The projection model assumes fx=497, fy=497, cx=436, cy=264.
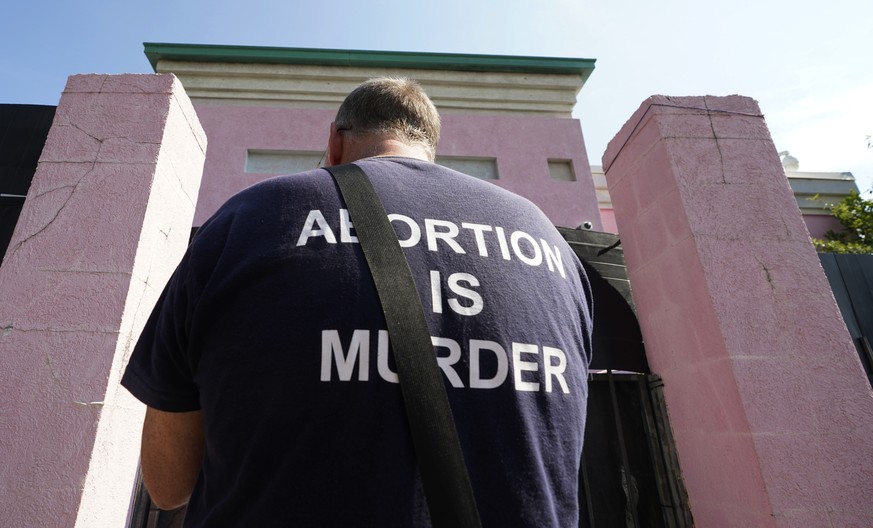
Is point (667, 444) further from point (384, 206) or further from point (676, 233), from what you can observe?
point (384, 206)

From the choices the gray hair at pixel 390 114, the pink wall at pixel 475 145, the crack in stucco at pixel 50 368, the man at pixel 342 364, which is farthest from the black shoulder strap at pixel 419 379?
the pink wall at pixel 475 145

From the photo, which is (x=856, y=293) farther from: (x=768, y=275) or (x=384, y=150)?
(x=384, y=150)

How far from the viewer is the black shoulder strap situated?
792 millimetres

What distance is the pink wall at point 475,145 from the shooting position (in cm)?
810

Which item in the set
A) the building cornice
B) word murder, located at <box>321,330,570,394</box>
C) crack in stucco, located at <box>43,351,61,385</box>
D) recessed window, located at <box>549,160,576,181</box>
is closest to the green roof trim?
the building cornice

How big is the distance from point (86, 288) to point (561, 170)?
7.68 metres

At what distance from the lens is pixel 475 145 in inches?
339

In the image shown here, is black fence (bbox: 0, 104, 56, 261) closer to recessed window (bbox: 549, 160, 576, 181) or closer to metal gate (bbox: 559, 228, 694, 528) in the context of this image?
metal gate (bbox: 559, 228, 694, 528)

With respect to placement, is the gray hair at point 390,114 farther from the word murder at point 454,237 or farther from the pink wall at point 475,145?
the pink wall at point 475,145

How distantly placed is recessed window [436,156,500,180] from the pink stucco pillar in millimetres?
5179

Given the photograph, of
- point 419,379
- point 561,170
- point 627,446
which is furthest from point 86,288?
point 561,170

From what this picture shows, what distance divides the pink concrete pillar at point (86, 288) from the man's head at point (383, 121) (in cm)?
163

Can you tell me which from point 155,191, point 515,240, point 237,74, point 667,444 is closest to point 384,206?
point 515,240

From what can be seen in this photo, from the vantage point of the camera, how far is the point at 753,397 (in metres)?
2.46
